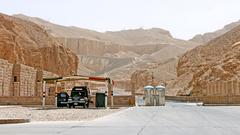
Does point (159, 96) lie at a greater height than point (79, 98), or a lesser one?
greater

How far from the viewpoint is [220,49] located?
117500 millimetres

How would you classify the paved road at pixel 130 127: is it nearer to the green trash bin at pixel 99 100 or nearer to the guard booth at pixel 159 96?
the green trash bin at pixel 99 100

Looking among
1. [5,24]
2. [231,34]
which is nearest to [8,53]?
[5,24]

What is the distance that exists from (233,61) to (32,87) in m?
45.6

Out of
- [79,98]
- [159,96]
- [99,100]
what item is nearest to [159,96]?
[159,96]

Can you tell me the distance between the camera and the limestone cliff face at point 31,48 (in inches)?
2933

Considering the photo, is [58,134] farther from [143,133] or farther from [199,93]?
[199,93]

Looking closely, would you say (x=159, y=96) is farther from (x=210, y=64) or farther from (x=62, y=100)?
(x=210, y=64)

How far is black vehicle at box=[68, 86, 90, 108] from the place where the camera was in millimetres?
39375

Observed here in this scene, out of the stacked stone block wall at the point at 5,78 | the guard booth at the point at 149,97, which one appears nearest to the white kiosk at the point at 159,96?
the guard booth at the point at 149,97

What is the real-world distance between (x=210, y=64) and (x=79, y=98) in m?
65.3

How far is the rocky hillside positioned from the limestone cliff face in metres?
26.1

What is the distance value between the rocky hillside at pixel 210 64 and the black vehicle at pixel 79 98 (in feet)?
153

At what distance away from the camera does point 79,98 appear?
39438 mm
